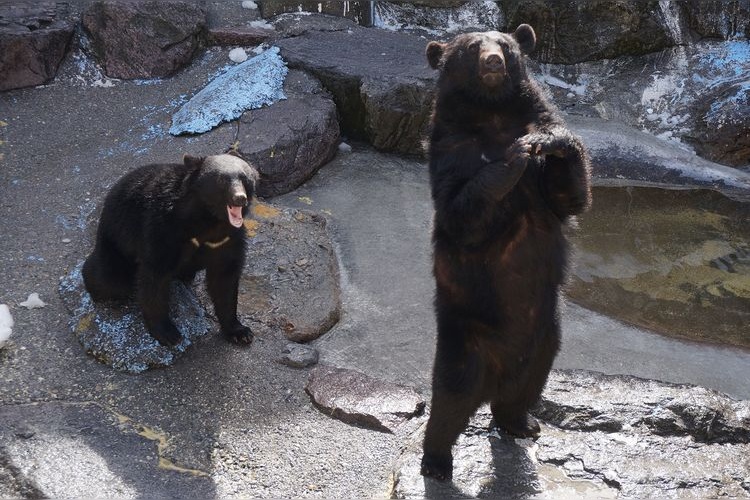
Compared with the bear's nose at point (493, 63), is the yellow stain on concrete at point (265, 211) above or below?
below

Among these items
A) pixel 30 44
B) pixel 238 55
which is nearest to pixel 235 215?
pixel 238 55

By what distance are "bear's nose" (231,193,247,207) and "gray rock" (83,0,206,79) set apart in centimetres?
460

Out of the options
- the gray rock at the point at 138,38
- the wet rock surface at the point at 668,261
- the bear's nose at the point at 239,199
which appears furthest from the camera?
the gray rock at the point at 138,38

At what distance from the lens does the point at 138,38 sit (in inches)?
372

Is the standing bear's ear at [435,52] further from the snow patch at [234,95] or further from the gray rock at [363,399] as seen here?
the snow patch at [234,95]

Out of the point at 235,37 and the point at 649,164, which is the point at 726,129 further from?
the point at 235,37

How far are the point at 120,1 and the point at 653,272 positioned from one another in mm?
6594

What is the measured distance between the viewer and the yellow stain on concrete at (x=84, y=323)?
5.78 metres

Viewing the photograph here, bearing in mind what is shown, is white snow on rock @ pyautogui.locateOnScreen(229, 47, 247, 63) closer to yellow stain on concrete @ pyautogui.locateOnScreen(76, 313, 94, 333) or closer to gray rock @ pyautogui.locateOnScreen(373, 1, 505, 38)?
gray rock @ pyautogui.locateOnScreen(373, 1, 505, 38)

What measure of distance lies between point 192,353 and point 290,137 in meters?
2.91

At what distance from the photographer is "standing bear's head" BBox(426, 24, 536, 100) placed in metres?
4.30

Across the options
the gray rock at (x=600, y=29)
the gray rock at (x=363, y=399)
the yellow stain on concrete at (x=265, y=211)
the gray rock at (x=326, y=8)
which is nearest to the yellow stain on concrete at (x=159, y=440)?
the gray rock at (x=363, y=399)

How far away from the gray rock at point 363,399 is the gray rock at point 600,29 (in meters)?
7.19

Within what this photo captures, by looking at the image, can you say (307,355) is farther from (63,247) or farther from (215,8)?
(215,8)
